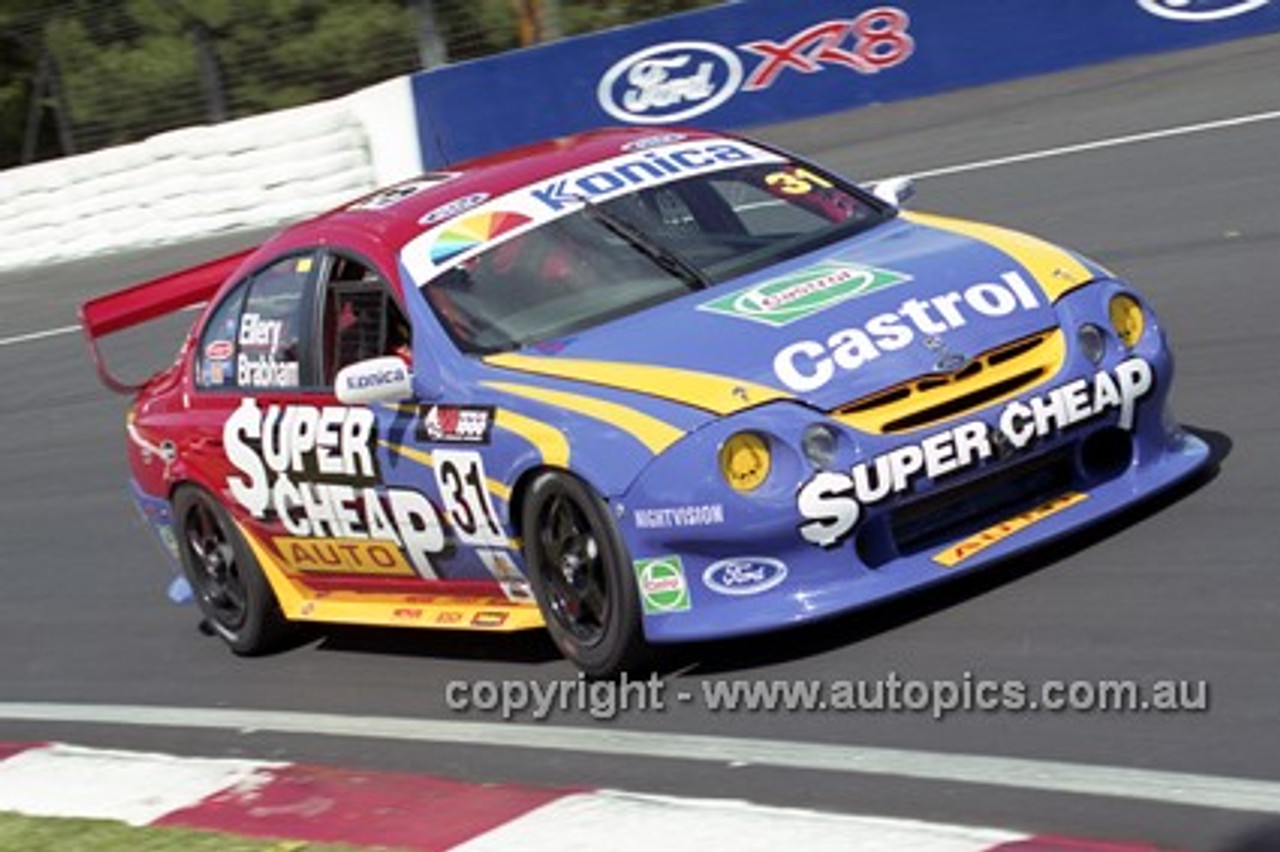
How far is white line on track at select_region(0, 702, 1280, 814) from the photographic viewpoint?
Answer: 193 inches

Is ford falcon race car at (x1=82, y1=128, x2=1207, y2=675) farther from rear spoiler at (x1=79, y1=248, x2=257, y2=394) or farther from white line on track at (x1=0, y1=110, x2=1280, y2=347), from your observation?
white line on track at (x1=0, y1=110, x2=1280, y2=347)

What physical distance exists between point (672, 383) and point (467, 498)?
763mm

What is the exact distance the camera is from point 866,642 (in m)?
6.47

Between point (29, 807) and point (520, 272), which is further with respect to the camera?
point (520, 272)

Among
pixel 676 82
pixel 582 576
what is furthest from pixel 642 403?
pixel 676 82

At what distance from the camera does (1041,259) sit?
691 centimetres

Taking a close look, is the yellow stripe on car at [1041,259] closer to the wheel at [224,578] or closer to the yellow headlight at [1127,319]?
the yellow headlight at [1127,319]

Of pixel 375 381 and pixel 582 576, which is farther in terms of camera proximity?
pixel 375 381

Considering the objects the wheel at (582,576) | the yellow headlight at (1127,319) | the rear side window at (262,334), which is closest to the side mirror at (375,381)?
the wheel at (582,576)

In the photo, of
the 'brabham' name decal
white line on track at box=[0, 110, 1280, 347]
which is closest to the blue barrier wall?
white line on track at box=[0, 110, 1280, 347]

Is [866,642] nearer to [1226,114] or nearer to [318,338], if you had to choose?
[318,338]

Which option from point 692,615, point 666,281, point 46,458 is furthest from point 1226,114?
point 692,615

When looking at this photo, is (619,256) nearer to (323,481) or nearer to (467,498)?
(467,498)

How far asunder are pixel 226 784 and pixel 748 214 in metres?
2.34
